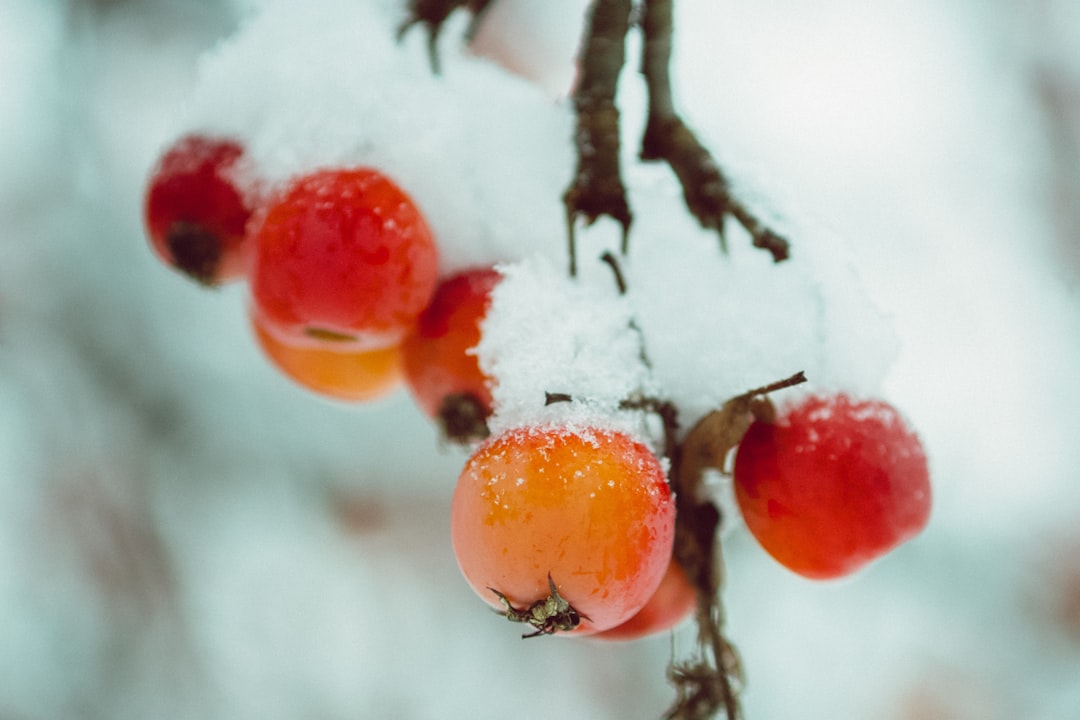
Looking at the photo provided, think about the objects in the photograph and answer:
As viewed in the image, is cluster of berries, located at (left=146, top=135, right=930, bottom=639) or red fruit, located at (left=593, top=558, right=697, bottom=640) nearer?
cluster of berries, located at (left=146, top=135, right=930, bottom=639)

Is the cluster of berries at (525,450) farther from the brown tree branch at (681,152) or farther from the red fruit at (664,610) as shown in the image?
the brown tree branch at (681,152)

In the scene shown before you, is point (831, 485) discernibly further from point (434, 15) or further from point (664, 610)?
point (434, 15)

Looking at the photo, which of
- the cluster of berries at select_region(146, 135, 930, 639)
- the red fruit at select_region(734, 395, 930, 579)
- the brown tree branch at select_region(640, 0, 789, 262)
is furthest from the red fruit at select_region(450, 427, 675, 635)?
the brown tree branch at select_region(640, 0, 789, 262)

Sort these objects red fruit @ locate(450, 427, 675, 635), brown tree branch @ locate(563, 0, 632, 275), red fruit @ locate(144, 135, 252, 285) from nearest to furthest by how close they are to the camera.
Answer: red fruit @ locate(450, 427, 675, 635) < brown tree branch @ locate(563, 0, 632, 275) < red fruit @ locate(144, 135, 252, 285)

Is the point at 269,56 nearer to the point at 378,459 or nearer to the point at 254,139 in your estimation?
the point at 254,139

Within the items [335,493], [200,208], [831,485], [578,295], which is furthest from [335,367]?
[335,493]

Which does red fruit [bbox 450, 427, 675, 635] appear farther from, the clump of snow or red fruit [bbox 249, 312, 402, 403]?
red fruit [bbox 249, 312, 402, 403]

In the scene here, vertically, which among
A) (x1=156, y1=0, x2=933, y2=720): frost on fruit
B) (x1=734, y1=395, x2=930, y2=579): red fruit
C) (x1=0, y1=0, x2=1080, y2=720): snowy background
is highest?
(x1=156, y1=0, x2=933, y2=720): frost on fruit
